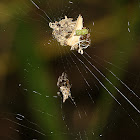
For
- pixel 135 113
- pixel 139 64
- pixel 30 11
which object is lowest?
pixel 135 113

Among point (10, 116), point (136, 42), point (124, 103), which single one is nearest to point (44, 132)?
point (10, 116)

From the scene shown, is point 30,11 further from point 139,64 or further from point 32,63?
point 139,64

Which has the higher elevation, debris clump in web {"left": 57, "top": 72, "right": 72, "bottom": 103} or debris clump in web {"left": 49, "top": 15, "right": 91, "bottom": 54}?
debris clump in web {"left": 49, "top": 15, "right": 91, "bottom": 54}

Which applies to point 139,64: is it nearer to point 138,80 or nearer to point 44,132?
point 138,80

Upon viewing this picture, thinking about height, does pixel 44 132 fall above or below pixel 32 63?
below

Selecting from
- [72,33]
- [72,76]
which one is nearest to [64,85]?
[72,76]
